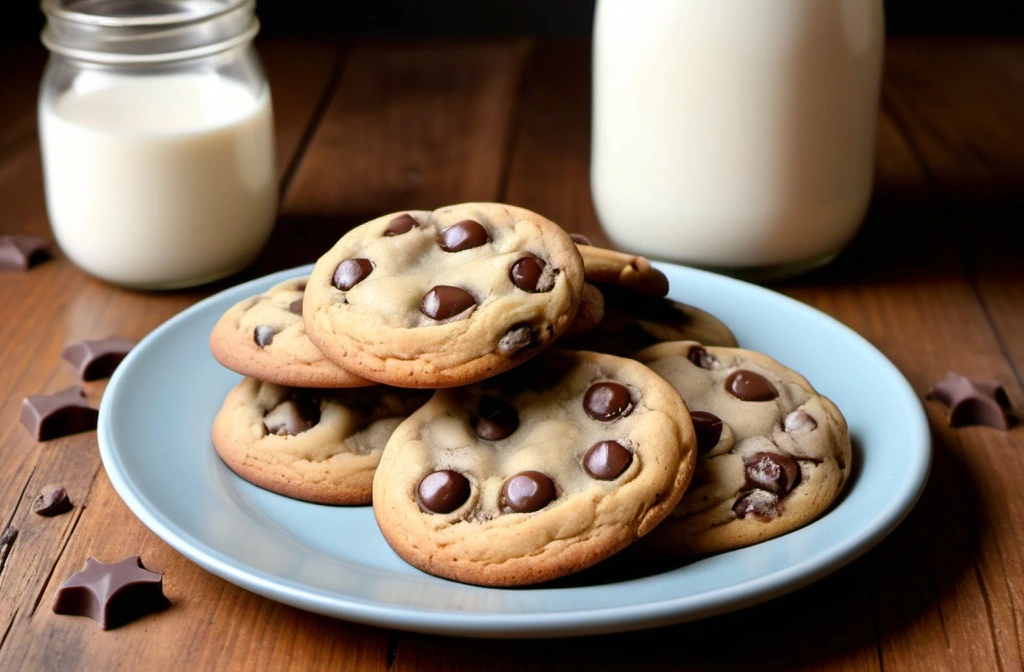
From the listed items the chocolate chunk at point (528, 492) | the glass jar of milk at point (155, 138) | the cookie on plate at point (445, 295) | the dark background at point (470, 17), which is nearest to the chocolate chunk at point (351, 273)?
the cookie on plate at point (445, 295)

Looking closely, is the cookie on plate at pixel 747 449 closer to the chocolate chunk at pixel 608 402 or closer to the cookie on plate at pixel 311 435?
the chocolate chunk at pixel 608 402

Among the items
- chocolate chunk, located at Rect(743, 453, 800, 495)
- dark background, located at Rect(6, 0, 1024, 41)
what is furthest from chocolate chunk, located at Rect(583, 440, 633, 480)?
dark background, located at Rect(6, 0, 1024, 41)

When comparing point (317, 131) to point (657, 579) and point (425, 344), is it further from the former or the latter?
point (657, 579)

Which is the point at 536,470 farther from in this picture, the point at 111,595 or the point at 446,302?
the point at 111,595

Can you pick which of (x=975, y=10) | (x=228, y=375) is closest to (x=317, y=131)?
(x=228, y=375)

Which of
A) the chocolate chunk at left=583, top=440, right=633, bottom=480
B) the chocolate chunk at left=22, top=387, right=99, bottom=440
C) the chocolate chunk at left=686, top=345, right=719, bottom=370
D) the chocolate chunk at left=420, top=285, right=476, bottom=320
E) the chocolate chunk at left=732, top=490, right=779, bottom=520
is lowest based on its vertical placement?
the chocolate chunk at left=22, top=387, right=99, bottom=440

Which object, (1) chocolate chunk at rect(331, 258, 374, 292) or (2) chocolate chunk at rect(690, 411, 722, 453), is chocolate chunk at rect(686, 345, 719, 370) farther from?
(1) chocolate chunk at rect(331, 258, 374, 292)

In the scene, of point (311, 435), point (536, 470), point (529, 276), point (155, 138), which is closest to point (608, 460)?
point (536, 470)
